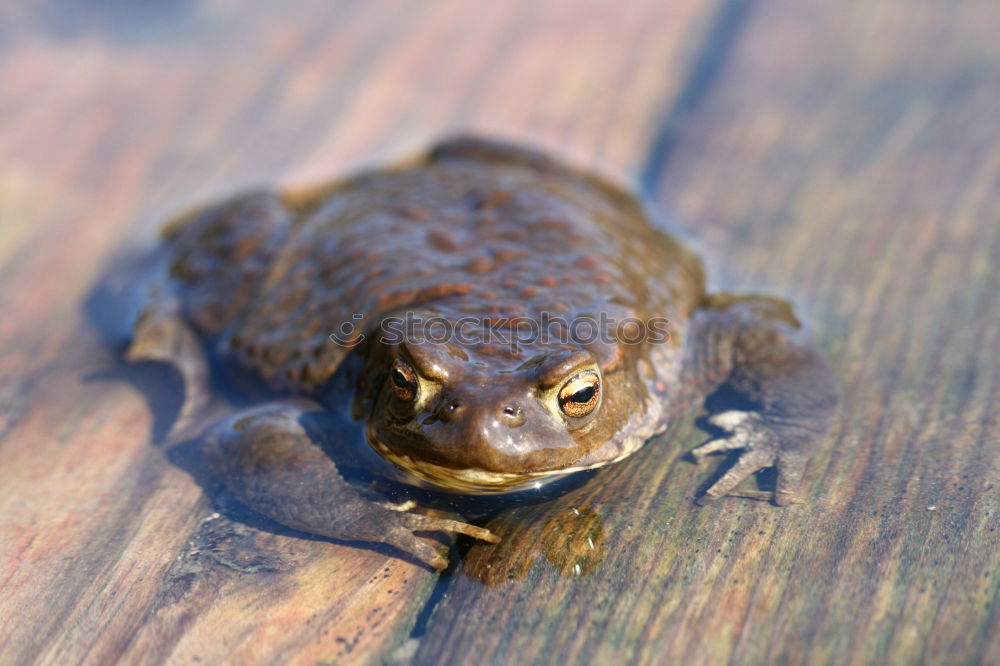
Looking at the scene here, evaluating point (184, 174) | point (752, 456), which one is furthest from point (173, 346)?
point (752, 456)

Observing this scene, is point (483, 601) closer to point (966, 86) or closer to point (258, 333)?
point (258, 333)

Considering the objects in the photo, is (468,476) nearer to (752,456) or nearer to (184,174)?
(752,456)

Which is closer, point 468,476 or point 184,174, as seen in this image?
point 468,476

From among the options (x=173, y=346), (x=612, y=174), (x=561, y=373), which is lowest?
(x=173, y=346)

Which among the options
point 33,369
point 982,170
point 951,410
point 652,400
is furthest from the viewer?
point 982,170

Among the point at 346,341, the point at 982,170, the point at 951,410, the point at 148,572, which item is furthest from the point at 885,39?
the point at 148,572

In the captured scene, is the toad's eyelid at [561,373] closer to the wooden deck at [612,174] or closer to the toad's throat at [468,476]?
the toad's throat at [468,476]

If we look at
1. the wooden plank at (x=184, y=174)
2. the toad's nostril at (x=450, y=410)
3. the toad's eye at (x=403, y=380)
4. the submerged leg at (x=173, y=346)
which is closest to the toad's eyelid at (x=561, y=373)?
the toad's nostril at (x=450, y=410)

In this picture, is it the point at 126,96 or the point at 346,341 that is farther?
the point at 126,96
